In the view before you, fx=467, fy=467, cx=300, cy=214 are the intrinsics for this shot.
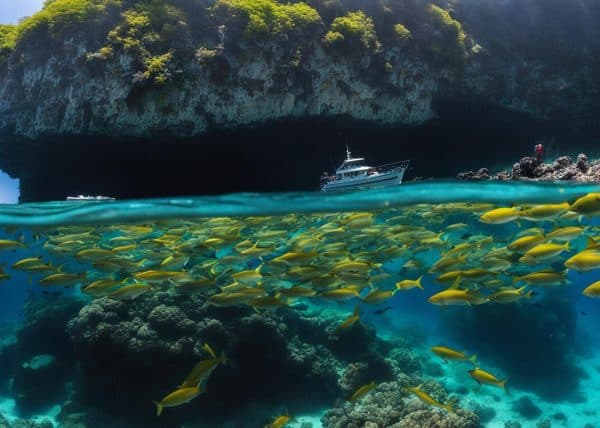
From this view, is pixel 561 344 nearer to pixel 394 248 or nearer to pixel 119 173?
pixel 394 248

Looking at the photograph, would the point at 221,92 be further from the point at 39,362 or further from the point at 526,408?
the point at 526,408

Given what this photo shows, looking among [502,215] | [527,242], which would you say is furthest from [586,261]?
[502,215]

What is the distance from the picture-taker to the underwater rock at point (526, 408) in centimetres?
1396

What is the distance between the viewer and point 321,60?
25359 millimetres

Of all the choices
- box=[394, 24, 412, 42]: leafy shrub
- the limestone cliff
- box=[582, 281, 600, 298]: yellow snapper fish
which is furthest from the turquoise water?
box=[394, 24, 412, 42]: leafy shrub

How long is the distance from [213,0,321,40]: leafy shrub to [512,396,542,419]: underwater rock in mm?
19484

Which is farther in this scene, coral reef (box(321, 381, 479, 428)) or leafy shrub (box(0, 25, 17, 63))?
leafy shrub (box(0, 25, 17, 63))

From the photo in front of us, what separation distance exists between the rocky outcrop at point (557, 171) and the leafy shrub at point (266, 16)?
457 inches

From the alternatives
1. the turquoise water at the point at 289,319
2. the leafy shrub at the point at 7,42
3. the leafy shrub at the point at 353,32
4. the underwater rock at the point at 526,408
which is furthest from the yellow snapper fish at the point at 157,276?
the leafy shrub at the point at 7,42

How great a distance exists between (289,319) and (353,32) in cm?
1712

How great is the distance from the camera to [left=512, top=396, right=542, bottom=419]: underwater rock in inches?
550

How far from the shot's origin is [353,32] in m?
25.4

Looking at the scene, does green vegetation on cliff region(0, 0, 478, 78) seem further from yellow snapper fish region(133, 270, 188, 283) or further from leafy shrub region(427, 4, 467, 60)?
yellow snapper fish region(133, 270, 188, 283)

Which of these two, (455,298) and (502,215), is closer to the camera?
(455,298)
